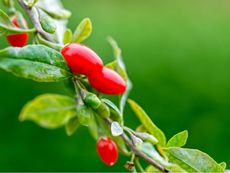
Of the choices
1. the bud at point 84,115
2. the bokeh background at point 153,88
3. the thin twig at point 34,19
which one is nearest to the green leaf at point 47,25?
the thin twig at point 34,19

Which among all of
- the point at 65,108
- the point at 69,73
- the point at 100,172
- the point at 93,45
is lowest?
the point at 100,172

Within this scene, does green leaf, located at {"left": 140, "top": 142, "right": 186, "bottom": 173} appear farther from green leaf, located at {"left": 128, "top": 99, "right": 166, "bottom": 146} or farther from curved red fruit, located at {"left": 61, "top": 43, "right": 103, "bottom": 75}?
curved red fruit, located at {"left": 61, "top": 43, "right": 103, "bottom": 75}

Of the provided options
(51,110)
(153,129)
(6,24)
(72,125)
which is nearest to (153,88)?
(51,110)

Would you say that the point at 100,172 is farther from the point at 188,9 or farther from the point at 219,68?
the point at 188,9

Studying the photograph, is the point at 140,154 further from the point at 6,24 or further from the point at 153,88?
the point at 153,88

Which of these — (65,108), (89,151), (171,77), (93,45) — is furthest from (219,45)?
(65,108)
